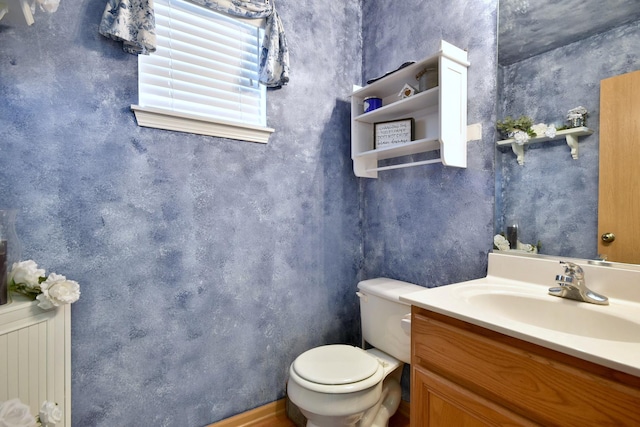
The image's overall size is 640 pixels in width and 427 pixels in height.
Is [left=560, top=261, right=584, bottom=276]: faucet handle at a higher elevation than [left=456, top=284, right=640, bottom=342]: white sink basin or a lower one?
higher

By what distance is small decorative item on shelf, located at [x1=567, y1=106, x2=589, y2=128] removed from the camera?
1.08 m

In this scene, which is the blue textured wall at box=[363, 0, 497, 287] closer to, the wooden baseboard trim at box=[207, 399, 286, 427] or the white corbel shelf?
the white corbel shelf

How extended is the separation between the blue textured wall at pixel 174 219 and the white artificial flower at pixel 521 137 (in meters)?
0.93

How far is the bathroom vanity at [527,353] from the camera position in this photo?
636 millimetres

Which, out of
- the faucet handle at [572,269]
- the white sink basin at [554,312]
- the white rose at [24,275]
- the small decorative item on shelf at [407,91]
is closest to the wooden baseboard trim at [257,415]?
the white rose at [24,275]

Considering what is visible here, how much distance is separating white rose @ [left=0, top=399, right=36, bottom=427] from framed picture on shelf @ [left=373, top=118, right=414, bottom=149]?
1.64 metres

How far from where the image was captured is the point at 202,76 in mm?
1478

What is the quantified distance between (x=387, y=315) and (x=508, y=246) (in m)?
0.63

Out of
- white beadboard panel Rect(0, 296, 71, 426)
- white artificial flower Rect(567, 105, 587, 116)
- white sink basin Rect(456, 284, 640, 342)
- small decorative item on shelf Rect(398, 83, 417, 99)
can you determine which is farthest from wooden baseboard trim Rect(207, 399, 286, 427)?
white artificial flower Rect(567, 105, 587, 116)

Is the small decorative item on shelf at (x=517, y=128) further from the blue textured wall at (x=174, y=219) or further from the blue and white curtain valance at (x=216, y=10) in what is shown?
the blue and white curtain valance at (x=216, y=10)

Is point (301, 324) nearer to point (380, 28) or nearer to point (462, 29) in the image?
point (462, 29)

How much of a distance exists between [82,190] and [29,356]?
58cm

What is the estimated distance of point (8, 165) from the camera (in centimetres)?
108

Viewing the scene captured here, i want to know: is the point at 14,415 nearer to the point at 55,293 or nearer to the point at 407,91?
the point at 55,293
